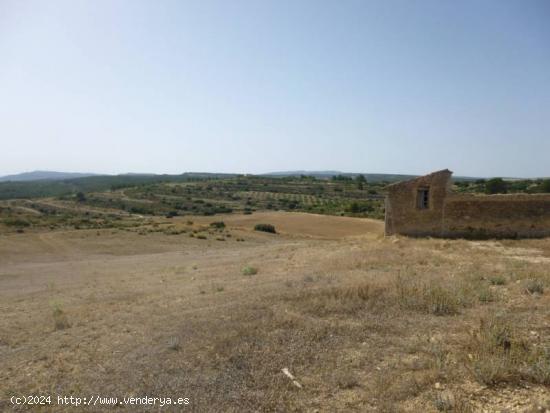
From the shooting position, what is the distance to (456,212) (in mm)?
18109

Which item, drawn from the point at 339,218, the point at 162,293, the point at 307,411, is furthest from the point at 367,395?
the point at 339,218

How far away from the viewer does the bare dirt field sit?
14.7 feet

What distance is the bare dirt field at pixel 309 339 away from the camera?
4.48 metres

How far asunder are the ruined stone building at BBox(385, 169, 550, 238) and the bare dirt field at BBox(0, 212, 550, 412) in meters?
4.81

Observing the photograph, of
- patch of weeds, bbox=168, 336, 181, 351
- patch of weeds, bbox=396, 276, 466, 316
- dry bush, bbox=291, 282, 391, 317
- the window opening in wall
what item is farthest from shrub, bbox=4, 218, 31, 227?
patch of weeds, bbox=396, 276, 466, 316

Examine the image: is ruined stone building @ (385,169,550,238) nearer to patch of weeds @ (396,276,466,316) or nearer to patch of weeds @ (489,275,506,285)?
patch of weeds @ (489,275,506,285)

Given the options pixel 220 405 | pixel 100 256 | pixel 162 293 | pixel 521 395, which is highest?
pixel 521 395

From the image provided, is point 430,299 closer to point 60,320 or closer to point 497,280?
point 497,280

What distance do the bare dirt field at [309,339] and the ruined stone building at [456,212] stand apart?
481 centimetres

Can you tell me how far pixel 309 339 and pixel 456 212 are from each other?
14287 millimetres

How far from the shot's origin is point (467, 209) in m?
17.9

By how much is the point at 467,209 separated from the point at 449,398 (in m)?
15.4

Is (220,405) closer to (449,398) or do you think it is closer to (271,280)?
(449,398)

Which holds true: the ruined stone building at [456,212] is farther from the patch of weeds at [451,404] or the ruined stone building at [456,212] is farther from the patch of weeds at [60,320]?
the patch of weeds at [451,404]
